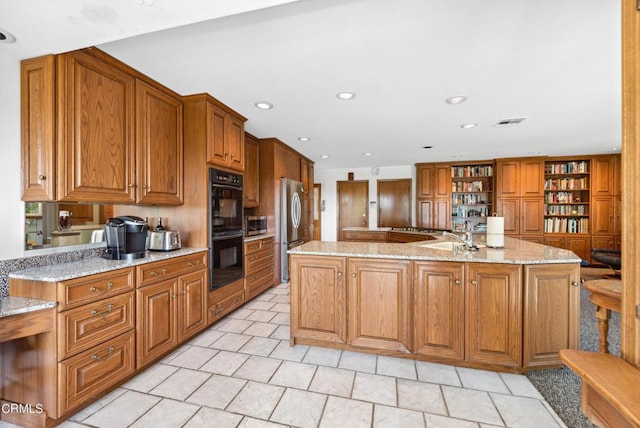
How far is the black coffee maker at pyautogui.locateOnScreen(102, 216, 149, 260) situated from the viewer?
1970mm

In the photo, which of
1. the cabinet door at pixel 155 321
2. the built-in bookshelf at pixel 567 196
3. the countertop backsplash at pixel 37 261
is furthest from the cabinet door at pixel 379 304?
the built-in bookshelf at pixel 567 196

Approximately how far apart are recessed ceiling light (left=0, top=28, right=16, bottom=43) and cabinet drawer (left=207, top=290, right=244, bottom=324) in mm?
2356

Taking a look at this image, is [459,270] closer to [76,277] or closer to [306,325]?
[306,325]

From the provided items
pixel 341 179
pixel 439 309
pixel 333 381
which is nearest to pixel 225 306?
pixel 333 381

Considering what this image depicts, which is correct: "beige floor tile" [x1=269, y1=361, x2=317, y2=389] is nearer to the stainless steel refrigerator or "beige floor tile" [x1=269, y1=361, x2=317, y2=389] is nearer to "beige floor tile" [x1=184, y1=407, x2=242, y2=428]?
"beige floor tile" [x1=184, y1=407, x2=242, y2=428]

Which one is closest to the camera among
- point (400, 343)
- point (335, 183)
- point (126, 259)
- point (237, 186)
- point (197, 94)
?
point (126, 259)

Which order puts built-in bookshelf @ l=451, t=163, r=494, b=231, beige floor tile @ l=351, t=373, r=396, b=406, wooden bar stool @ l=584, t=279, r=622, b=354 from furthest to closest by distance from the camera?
built-in bookshelf @ l=451, t=163, r=494, b=231, beige floor tile @ l=351, t=373, r=396, b=406, wooden bar stool @ l=584, t=279, r=622, b=354

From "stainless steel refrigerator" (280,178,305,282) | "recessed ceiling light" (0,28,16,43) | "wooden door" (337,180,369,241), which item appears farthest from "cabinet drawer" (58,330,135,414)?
"wooden door" (337,180,369,241)

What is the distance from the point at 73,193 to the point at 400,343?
101 inches

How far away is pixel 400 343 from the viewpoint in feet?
7.03

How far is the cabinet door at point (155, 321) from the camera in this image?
1951mm

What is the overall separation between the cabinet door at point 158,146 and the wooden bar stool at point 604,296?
3017 millimetres

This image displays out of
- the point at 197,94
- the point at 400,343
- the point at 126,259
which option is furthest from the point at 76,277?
the point at 400,343

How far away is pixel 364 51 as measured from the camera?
6.08 feet
